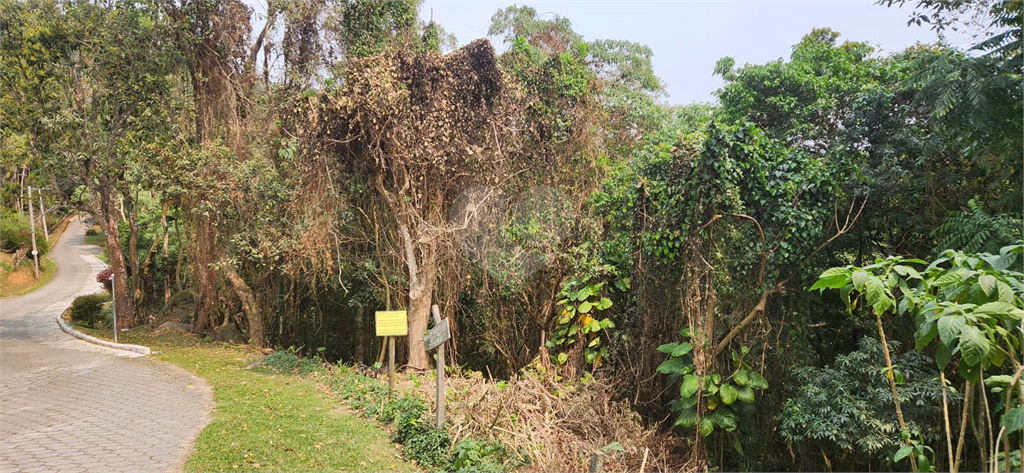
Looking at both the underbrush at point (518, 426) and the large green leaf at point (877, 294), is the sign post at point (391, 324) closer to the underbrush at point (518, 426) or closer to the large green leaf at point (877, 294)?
the underbrush at point (518, 426)

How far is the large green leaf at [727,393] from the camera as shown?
6.50 metres

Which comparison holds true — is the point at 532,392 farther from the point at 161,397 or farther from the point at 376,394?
the point at 161,397

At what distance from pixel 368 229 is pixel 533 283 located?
3.12 m

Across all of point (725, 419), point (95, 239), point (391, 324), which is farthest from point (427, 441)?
point (95, 239)

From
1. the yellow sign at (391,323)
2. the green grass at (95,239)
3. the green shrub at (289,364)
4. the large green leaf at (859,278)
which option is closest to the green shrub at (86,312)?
the green shrub at (289,364)

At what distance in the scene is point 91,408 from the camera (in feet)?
22.4

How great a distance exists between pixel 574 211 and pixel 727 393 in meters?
3.95

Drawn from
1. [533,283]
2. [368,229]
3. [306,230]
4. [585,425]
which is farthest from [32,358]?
[585,425]

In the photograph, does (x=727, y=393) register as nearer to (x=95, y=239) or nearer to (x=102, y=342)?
(x=102, y=342)

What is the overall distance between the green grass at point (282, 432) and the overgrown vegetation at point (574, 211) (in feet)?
0.93

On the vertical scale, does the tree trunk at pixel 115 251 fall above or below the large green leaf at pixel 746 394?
above

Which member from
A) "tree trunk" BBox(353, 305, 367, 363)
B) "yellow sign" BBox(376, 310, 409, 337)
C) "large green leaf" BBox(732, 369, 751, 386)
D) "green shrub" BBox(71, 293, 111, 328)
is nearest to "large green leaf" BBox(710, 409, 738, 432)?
"large green leaf" BBox(732, 369, 751, 386)

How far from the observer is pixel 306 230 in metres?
9.41

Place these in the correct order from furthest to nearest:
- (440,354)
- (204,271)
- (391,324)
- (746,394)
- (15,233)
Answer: (15,233) < (204,271) < (391,324) < (746,394) < (440,354)
